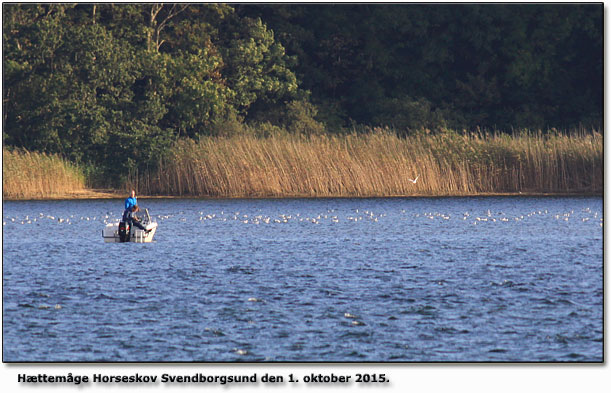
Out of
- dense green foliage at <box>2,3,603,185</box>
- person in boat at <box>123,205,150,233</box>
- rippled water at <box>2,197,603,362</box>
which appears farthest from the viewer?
dense green foliage at <box>2,3,603,185</box>

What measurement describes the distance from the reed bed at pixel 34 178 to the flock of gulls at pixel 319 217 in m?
6.83

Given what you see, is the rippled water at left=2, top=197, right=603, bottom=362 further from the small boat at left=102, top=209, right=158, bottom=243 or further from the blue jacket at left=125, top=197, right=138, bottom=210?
the blue jacket at left=125, top=197, right=138, bottom=210

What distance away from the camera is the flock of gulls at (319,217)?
102ft

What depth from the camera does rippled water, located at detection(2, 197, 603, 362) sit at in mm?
13773

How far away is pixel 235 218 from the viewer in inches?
1260

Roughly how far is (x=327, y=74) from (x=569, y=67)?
12.3 metres

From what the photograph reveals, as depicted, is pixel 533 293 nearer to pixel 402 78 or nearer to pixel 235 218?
pixel 235 218

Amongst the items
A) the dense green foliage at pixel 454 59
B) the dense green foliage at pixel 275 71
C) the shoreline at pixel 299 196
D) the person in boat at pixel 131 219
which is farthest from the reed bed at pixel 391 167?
the person in boat at pixel 131 219

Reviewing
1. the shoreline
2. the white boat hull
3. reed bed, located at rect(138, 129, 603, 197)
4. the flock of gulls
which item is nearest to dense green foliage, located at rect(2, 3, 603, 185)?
the shoreline

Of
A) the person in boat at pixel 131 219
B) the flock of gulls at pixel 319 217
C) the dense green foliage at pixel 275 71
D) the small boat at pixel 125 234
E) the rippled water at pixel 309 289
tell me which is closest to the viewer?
the rippled water at pixel 309 289

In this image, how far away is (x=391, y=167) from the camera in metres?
39.9

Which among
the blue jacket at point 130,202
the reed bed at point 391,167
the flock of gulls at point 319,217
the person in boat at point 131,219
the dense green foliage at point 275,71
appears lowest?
the flock of gulls at point 319,217

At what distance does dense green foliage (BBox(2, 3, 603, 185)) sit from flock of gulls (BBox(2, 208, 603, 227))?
11729 mm

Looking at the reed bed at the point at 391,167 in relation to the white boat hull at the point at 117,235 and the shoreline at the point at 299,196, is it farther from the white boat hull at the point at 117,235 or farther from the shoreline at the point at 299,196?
the white boat hull at the point at 117,235
